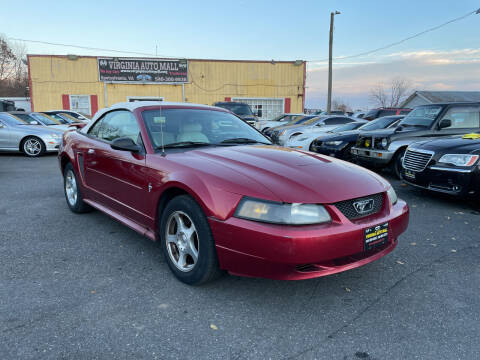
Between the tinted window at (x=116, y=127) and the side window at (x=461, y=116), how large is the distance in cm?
651

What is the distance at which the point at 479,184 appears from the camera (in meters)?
4.72

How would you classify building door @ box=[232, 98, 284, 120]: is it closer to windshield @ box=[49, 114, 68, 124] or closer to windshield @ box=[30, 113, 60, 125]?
windshield @ box=[49, 114, 68, 124]

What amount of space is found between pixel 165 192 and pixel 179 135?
0.71 meters

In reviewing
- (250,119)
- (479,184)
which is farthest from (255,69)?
(479,184)

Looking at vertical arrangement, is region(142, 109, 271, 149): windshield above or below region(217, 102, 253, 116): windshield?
below

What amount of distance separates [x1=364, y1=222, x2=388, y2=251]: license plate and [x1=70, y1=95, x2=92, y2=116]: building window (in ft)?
Answer: 90.5

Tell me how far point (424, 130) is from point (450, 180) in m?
2.82

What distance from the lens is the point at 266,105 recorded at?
28875 mm

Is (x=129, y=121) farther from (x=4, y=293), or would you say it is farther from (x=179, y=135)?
(x=4, y=293)

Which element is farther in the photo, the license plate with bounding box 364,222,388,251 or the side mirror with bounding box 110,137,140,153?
the side mirror with bounding box 110,137,140,153

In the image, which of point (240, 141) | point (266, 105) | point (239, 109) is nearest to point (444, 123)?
point (240, 141)

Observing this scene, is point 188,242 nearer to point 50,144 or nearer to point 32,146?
point 50,144

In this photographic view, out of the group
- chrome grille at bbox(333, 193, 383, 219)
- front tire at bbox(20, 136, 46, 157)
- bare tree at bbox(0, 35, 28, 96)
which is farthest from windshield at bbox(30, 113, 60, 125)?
bare tree at bbox(0, 35, 28, 96)

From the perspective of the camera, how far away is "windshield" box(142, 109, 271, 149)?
338cm
